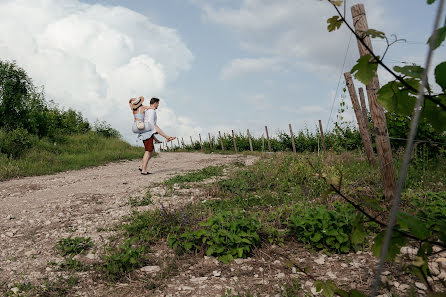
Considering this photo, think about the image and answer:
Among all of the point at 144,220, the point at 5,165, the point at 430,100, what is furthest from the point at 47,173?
the point at 430,100

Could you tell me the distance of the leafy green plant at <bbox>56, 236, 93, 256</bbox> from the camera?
3934 mm

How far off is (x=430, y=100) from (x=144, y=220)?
406 cm

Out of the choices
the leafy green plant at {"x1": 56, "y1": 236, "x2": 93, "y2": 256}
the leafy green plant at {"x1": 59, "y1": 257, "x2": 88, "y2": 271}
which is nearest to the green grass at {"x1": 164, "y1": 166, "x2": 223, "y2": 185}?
the leafy green plant at {"x1": 56, "y1": 236, "x2": 93, "y2": 256}

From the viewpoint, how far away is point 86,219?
208 inches

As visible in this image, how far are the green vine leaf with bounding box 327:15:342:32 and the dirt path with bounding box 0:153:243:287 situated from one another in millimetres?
3519

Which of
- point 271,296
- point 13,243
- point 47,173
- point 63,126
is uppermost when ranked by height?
point 63,126

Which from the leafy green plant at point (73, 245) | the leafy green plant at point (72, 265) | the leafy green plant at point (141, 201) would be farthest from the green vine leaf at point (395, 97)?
the leafy green plant at point (141, 201)

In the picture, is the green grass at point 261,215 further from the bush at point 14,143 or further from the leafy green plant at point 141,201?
the bush at point 14,143

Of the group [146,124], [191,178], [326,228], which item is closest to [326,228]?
[326,228]

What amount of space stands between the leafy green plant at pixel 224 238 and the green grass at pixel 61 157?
8742 mm

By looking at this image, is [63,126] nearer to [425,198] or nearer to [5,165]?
[5,165]

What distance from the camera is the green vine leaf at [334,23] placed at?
1.25m

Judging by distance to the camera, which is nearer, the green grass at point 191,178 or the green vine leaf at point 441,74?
the green vine leaf at point 441,74

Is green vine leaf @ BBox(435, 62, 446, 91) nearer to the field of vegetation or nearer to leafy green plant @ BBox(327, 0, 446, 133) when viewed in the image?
leafy green plant @ BBox(327, 0, 446, 133)
